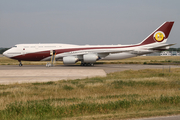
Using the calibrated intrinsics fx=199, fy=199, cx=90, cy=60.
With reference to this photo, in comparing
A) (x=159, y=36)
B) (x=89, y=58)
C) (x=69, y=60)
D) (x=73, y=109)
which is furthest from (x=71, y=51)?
(x=73, y=109)

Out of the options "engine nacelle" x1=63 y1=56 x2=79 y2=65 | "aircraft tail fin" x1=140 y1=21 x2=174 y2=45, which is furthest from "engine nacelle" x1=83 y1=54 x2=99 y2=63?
"aircraft tail fin" x1=140 y1=21 x2=174 y2=45

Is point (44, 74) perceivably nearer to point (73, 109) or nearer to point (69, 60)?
point (69, 60)

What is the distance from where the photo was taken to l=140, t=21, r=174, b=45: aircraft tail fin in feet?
135

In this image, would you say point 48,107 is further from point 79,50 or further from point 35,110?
point 79,50

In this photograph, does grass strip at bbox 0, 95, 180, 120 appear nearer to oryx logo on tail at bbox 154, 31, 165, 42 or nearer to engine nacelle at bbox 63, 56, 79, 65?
engine nacelle at bbox 63, 56, 79, 65

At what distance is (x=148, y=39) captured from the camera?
137 feet

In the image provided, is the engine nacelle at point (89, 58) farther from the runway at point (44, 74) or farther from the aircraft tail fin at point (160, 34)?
the aircraft tail fin at point (160, 34)

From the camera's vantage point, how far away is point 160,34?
41531 mm

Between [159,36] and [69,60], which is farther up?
[159,36]

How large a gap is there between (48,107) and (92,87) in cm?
655

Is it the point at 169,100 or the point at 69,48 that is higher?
the point at 69,48

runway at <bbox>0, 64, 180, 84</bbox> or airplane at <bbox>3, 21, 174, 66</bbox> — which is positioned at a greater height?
airplane at <bbox>3, 21, 174, 66</bbox>

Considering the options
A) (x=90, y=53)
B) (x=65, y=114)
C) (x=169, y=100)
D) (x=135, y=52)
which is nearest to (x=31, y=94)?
(x=65, y=114)

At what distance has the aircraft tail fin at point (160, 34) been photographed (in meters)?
41.2
